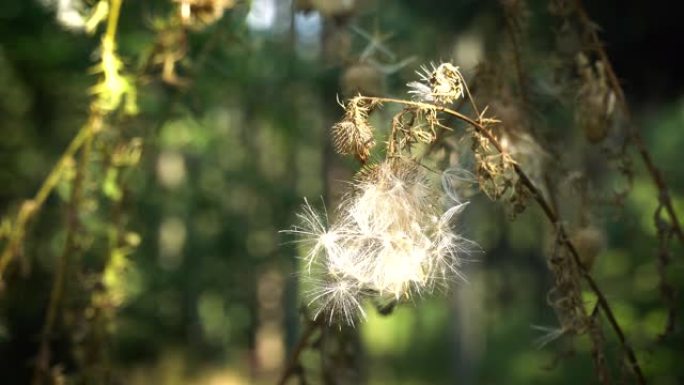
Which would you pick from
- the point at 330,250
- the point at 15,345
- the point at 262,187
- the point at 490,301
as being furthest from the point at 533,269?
the point at 330,250

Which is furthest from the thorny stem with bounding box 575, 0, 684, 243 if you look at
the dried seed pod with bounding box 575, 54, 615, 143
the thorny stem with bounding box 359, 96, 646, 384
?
the thorny stem with bounding box 359, 96, 646, 384

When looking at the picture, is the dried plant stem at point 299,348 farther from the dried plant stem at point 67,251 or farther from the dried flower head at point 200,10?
the dried flower head at point 200,10

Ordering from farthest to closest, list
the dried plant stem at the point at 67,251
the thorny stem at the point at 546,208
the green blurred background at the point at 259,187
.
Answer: the green blurred background at the point at 259,187, the dried plant stem at the point at 67,251, the thorny stem at the point at 546,208

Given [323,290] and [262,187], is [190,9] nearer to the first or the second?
[323,290]

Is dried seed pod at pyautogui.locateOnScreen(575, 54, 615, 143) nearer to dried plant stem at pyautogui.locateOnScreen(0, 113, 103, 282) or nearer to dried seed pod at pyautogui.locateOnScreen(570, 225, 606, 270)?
dried seed pod at pyautogui.locateOnScreen(570, 225, 606, 270)

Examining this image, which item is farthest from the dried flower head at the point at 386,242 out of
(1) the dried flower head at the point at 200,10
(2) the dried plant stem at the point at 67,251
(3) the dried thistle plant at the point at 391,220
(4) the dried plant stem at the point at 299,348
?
(2) the dried plant stem at the point at 67,251

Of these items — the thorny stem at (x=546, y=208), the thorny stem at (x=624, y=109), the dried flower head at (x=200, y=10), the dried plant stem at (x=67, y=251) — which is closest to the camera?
the thorny stem at (x=546, y=208)
